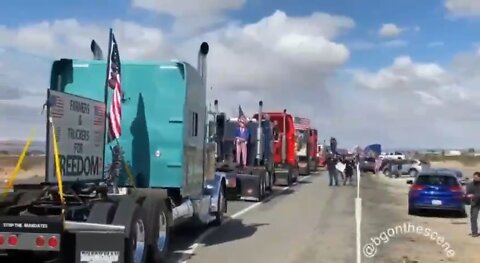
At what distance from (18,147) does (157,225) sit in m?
2.62

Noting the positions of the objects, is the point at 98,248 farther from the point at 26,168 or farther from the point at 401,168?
the point at 401,168

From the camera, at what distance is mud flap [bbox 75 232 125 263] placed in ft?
27.9

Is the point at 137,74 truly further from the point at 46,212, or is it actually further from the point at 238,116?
the point at 238,116

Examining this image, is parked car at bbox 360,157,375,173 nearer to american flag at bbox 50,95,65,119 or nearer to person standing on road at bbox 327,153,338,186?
person standing on road at bbox 327,153,338,186

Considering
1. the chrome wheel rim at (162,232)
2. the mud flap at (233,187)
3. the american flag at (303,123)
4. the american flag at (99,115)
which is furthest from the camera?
the american flag at (303,123)

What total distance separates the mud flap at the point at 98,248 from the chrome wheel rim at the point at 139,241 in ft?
2.82

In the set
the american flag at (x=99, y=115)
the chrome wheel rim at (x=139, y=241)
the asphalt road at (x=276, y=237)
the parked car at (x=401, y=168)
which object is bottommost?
the asphalt road at (x=276, y=237)

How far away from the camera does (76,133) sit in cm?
923

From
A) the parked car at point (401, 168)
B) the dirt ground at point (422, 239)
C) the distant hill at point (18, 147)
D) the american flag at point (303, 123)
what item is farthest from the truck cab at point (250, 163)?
the parked car at point (401, 168)

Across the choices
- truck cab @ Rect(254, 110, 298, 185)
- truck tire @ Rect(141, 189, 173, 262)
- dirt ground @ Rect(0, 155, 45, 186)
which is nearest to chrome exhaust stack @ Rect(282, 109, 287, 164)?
truck cab @ Rect(254, 110, 298, 185)

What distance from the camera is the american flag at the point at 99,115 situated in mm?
10052

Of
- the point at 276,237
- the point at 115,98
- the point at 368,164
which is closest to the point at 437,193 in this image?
the point at 276,237

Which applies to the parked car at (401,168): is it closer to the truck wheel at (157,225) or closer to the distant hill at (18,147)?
the truck wheel at (157,225)

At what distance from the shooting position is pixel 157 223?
1038 cm
